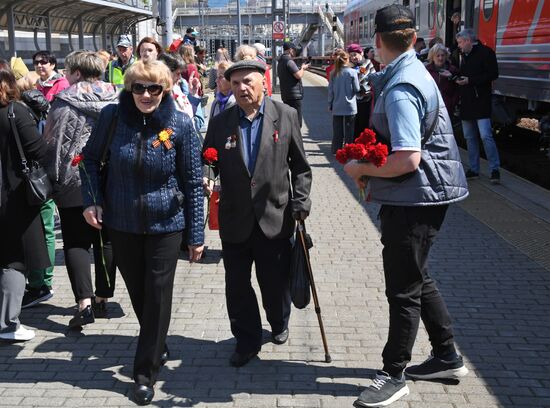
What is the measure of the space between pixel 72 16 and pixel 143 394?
18119mm

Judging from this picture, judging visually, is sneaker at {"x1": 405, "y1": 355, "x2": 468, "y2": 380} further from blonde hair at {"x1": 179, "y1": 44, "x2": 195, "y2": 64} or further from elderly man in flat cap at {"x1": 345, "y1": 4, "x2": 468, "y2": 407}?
blonde hair at {"x1": 179, "y1": 44, "x2": 195, "y2": 64}

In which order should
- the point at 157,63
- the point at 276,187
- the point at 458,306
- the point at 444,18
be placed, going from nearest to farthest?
the point at 157,63 < the point at 276,187 < the point at 458,306 < the point at 444,18

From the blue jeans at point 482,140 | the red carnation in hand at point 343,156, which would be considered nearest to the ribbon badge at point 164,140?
the red carnation in hand at point 343,156

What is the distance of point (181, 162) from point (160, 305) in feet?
2.68

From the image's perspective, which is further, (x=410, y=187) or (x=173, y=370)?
(x=173, y=370)

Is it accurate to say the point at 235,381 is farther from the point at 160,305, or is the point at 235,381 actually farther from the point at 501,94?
the point at 501,94

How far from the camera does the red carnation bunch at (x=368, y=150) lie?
3.47 metres

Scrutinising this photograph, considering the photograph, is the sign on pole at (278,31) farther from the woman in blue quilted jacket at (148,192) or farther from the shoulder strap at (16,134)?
the woman in blue quilted jacket at (148,192)

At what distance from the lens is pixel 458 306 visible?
5.32 meters

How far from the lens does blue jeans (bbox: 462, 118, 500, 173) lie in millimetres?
9320

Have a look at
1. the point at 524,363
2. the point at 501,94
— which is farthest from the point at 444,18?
the point at 524,363

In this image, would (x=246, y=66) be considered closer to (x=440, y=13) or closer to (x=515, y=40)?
(x=515, y=40)

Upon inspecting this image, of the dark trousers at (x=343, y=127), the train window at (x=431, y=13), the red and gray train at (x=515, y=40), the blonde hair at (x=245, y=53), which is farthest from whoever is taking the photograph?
the train window at (x=431, y=13)

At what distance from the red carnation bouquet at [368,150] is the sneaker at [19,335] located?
8.61 feet
